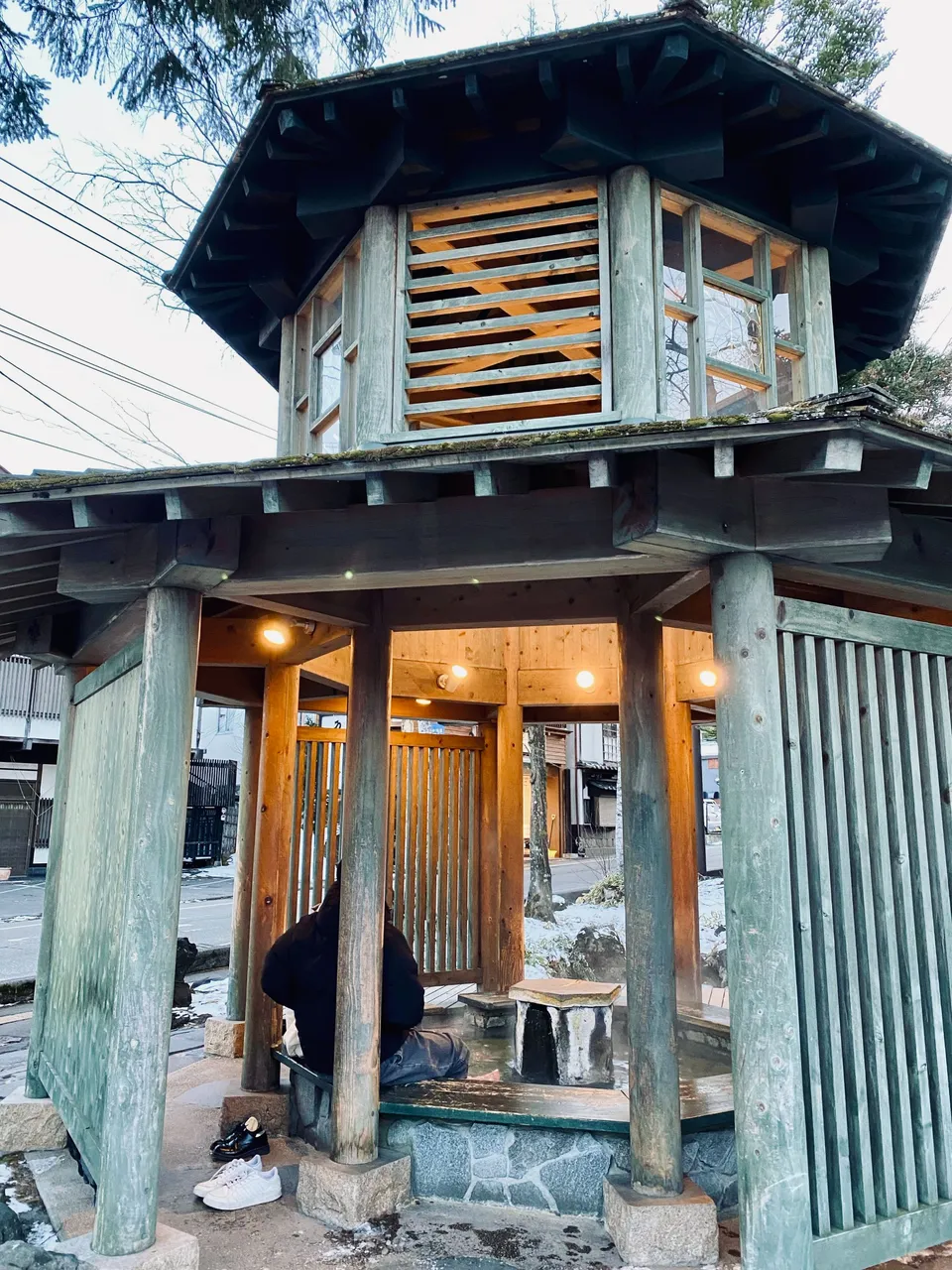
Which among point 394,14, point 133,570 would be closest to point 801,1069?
point 133,570

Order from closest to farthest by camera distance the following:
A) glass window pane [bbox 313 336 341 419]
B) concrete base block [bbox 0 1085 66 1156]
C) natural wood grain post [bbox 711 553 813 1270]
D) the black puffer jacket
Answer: natural wood grain post [bbox 711 553 813 1270]
the black puffer jacket
concrete base block [bbox 0 1085 66 1156]
glass window pane [bbox 313 336 341 419]

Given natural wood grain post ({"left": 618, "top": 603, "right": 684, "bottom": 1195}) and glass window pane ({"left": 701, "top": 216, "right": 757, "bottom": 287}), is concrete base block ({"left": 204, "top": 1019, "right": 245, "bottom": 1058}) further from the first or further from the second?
glass window pane ({"left": 701, "top": 216, "right": 757, "bottom": 287})

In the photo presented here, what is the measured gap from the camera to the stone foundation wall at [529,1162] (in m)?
4.41

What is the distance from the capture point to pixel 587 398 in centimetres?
477

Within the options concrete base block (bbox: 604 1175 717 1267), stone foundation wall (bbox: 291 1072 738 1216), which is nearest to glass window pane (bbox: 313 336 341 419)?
stone foundation wall (bbox: 291 1072 738 1216)

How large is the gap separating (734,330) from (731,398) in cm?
49

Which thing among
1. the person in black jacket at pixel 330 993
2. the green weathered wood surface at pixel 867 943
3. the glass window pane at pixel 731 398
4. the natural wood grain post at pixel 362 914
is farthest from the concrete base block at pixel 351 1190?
the glass window pane at pixel 731 398

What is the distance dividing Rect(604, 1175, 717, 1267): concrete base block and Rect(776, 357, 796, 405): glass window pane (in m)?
4.41

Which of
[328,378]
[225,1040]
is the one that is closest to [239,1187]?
[225,1040]

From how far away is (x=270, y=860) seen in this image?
20.5 feet

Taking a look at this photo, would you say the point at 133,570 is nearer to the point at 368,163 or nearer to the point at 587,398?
the point at 587,398

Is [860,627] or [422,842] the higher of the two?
[860,627]

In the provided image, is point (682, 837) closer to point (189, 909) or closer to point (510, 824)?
point (510, 824)

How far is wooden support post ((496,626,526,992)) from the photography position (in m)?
7.79
